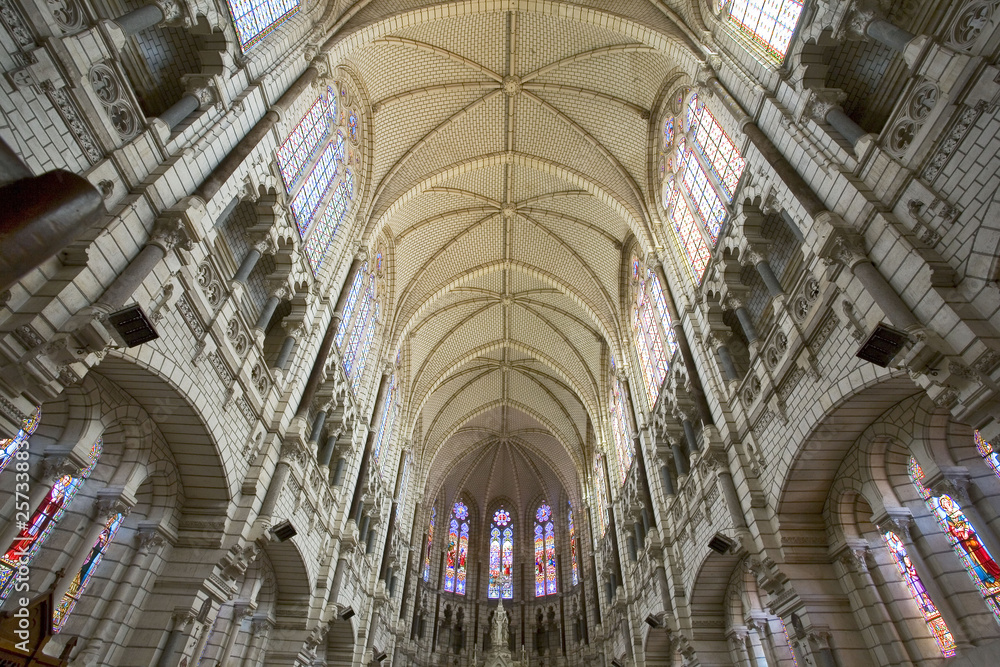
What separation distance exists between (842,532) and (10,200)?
11602 mm

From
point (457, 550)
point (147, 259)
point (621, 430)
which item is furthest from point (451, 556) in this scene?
point (147, 259)

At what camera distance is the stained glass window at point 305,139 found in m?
13.0

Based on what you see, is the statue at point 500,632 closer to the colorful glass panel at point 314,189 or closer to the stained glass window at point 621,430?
the stained glass window at point 621,430

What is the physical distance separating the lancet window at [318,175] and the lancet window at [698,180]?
33.4 ft

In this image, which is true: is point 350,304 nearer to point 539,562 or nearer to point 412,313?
point 412,313

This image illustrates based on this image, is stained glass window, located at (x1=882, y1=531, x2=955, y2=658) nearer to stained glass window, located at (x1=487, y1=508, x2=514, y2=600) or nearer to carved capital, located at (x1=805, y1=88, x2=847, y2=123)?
carved capital, located at (x1=805, y1=88, x2=847, y2=123)

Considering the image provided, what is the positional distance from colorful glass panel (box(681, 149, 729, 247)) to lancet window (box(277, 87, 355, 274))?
1030 centimetres

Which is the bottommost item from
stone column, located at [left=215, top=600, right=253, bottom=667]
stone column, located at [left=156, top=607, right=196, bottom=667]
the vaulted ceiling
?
stone column, located at [left=156, top=607, right=196, bottom=667]

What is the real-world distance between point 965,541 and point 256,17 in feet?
51.8

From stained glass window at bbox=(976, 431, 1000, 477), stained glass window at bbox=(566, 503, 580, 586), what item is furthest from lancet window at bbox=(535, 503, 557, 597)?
stained glass window at bbox=(976, 431, 1000, 477)

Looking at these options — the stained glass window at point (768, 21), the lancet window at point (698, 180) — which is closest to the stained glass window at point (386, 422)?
the lancet window at point (698, 180)

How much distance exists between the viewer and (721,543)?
10.7 meters

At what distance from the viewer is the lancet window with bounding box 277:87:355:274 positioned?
44.2ft

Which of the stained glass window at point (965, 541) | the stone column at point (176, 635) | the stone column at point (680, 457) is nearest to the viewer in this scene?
the stained glass window at point (965, 541)
